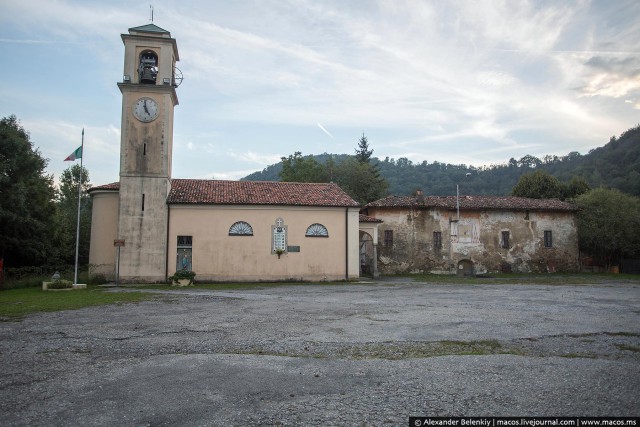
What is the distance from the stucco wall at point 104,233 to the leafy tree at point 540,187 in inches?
1749

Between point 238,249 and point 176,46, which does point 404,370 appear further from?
point 176,46

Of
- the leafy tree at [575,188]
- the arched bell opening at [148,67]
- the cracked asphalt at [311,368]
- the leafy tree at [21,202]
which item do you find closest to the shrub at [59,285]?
the leafy tree at [21,202]

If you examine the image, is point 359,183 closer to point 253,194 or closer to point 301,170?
point 301,170

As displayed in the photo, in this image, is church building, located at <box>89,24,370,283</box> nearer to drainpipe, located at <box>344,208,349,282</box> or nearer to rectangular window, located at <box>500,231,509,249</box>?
drainpipe, located at <box>344,208,349,282</box>

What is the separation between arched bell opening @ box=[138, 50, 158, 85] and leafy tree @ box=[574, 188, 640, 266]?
3590 centimetres

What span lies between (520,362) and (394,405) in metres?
2.76

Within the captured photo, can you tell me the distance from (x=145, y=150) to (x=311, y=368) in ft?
72.6

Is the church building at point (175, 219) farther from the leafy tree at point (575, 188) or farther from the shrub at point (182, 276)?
the leafy tree at point (575, 188)

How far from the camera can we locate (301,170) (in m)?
53.5

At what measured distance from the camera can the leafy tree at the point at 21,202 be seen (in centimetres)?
2766

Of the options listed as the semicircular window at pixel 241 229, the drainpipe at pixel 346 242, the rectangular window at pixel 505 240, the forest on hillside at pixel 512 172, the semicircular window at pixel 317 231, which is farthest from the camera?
the forest on hillside at pixel 512 172

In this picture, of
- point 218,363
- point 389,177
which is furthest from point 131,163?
point 389,177

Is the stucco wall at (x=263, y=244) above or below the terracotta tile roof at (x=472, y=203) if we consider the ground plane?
below

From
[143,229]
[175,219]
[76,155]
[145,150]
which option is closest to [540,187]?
[175,219]
